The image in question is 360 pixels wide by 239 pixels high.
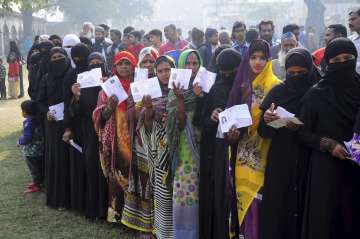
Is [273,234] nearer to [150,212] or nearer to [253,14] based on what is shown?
[150,212]

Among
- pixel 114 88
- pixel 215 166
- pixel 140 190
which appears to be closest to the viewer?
pixel 215 166

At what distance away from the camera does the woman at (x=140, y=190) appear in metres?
4.79

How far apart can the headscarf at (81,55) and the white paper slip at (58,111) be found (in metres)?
0.48

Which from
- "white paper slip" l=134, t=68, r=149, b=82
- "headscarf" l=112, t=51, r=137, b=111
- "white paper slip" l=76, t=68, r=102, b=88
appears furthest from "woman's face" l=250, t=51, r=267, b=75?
"white paper slip" l=76, t=68, r=102, b=88

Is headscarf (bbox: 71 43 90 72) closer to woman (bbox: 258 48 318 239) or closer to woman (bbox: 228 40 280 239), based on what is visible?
woman (bbox: 228 40 280 239)

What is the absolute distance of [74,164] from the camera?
Answer: 226 inches

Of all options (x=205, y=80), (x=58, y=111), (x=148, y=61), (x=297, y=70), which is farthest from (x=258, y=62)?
(x=58, y=111)

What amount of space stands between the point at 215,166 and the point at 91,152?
1.86 meters

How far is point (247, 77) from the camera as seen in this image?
12.3 feet

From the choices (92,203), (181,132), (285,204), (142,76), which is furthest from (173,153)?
(92,203)

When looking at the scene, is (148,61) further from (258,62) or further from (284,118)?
(284,118)

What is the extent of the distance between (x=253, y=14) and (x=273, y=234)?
226 feet

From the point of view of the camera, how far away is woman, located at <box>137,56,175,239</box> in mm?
4422

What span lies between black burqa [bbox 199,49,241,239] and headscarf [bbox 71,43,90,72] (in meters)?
1.99
